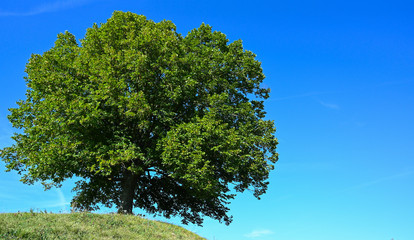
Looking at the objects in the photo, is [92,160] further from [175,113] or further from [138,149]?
[175,113]

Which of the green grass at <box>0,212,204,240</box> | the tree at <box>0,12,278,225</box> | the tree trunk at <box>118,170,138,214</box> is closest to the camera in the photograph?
the green grass at <box>0,212,204,240</box>

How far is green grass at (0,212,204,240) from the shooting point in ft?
56.2

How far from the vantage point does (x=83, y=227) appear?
19594mm

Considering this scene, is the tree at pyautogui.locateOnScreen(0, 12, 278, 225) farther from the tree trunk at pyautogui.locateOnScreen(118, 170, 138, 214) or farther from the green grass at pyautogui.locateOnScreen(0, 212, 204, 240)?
the green grass at pyautogui.locateOnScreen(0, 212, 204, 240)

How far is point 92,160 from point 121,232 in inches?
297

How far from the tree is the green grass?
379 centimetres

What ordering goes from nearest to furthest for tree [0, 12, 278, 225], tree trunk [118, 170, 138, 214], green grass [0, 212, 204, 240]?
1. green grass [0, 212, 204, 240]
2. tree [0, 12, 278, 225]
3. tree trunk [118, 170, 138, 214]

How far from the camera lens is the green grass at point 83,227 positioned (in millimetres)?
17125

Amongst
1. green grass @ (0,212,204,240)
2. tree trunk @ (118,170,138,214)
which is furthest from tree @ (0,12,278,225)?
green grass @ (0,212,204,240)

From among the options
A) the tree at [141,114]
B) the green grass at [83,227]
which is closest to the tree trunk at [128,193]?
the tree at [141,114]

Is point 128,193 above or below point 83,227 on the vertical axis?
above

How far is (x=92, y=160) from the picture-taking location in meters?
26.0

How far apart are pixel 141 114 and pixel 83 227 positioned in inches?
346

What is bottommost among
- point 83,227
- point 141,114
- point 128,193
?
point 83,227
